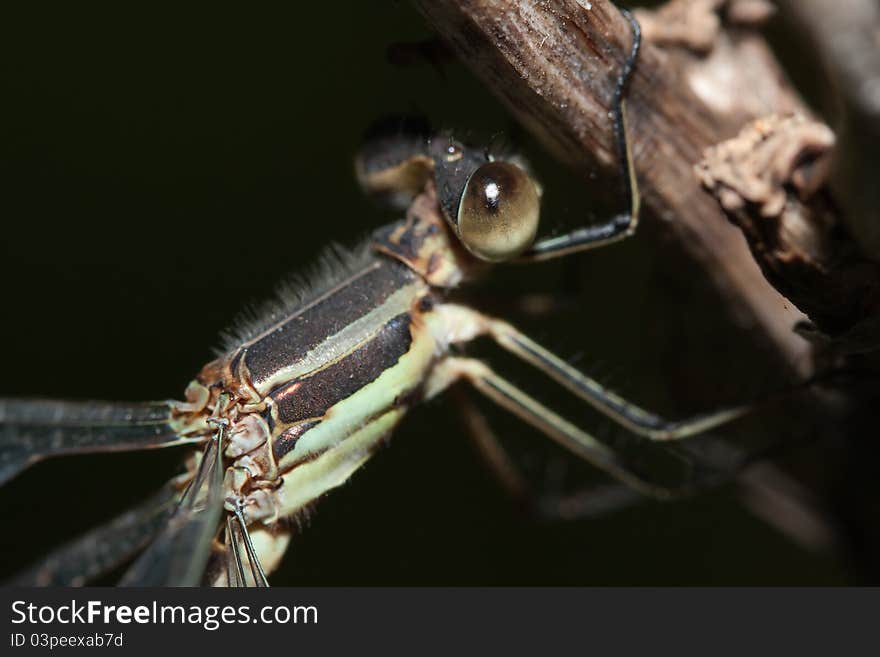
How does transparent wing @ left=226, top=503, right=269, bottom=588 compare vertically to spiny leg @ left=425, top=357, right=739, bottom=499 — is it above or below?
below

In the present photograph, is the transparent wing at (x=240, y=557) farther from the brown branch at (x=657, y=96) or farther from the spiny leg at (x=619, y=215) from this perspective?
the brown branch at (x=657, y=96)

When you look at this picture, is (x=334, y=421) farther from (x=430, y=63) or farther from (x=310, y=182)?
(x=310, y=182)

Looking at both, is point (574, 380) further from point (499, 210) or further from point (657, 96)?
point (657, 96)

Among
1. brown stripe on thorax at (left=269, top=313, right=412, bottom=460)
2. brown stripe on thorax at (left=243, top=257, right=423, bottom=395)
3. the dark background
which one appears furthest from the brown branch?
the dark background

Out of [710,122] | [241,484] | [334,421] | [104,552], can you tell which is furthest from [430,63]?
[104,552]

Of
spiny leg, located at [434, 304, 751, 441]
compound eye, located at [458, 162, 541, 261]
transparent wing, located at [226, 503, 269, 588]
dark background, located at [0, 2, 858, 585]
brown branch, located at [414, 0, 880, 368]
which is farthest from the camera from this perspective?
dark background, located at [0, 2, 858, 585]

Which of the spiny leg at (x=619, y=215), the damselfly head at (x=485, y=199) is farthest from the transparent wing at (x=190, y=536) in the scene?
the spiny leg at (x=619, y=215)

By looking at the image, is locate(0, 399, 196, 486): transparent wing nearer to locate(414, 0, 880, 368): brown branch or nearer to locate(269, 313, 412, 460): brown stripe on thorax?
locate(269, 313, 412, 460): brown stripe on thorax
